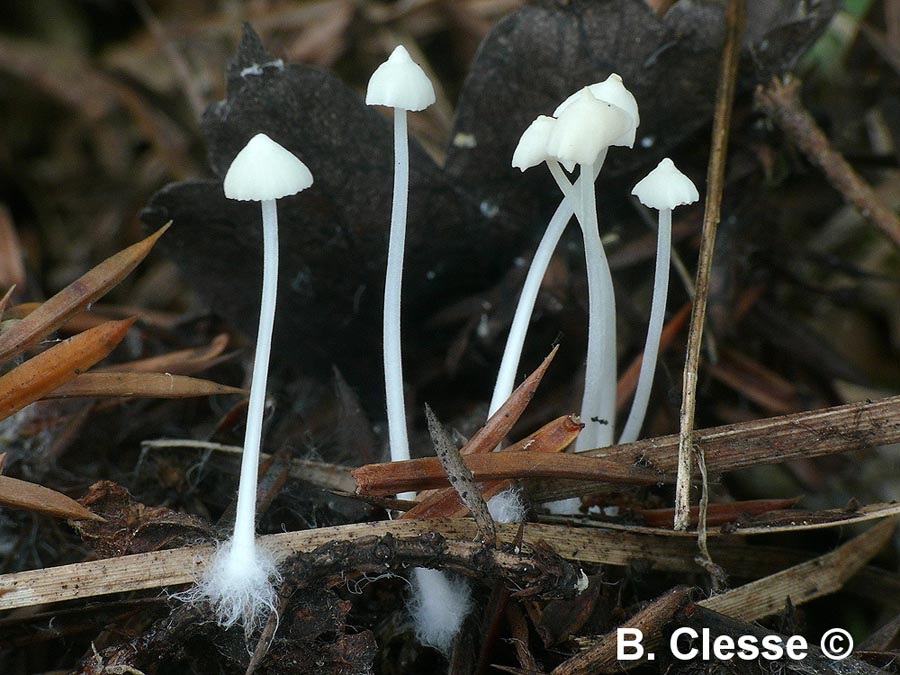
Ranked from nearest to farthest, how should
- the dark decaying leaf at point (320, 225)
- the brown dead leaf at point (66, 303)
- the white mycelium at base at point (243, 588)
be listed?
the white mycelium at base at point (243, 588) < the brown dead leaf at point (66, 303) < the dark decaying leaf at point (320, 225)

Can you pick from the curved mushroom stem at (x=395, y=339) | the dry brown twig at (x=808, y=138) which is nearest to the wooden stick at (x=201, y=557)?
the curved mushroom stem at (x=395, y=339)

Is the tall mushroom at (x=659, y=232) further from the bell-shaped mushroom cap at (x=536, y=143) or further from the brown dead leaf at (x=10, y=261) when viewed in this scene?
the brown dead leaf at (x=10, y=261)

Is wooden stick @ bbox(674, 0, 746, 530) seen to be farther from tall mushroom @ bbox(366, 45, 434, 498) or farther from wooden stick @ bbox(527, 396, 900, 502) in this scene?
tall mushroom @ bbox(366, 45, 434, 498)

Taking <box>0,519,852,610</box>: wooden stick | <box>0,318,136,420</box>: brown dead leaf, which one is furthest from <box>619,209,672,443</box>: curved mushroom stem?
<box>0,318,136,420</box>: brown dead leaf

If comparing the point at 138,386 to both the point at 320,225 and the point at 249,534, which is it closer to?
the point at 249,534

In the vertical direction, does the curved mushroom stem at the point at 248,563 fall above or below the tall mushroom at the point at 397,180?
below
